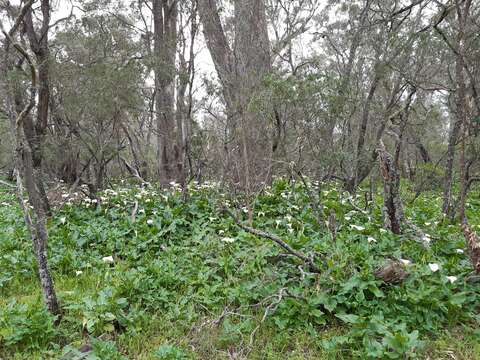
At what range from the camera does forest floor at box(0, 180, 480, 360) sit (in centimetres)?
301

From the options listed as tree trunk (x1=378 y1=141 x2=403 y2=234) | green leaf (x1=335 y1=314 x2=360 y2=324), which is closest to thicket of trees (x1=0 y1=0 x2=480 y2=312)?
tree trunk (x1=378 y1=141 x2=403 y2=234)

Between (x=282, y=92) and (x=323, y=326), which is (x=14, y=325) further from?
(x=282, y=92)

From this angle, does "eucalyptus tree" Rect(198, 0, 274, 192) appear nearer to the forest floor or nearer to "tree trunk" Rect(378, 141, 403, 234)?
"tree trunk" Rect(378, 141, 403, 234)

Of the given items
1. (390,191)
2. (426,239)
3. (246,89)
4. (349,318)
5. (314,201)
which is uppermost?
(246,89)

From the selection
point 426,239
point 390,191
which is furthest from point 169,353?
point 390,191

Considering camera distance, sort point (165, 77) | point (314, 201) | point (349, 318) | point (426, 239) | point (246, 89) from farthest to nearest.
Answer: point (165, 77)
point (246, 89)
point (314, 201)
point (426, 239)
point (349, 318)

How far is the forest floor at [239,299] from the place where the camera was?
3.01 m

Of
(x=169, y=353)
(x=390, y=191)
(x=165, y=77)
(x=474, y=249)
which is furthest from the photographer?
(x=165, y=77)

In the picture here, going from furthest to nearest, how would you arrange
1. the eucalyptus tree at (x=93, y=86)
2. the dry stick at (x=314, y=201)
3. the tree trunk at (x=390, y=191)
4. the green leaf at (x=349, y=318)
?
the eucalyptus tree at (x=93, y=86), the dry stick at (x=314, y=201), the tree trunk at (x=390, y=191), the green leaf at (x=349, y=318)

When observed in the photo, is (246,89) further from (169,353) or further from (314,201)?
(169,353)

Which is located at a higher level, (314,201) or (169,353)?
(314,201)

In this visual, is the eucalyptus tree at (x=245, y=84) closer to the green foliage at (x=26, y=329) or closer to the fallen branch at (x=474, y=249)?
Result: the fallen branch at (x=474, y=249)

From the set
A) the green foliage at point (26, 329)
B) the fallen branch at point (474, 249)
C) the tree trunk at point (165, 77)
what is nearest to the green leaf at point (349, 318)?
the fallen branch at point (474, 249)

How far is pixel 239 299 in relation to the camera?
3629 millimetres
